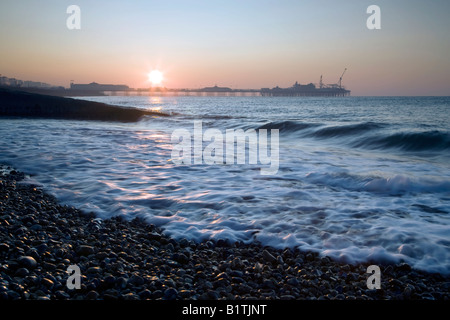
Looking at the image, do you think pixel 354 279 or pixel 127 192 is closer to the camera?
pixel 354 279

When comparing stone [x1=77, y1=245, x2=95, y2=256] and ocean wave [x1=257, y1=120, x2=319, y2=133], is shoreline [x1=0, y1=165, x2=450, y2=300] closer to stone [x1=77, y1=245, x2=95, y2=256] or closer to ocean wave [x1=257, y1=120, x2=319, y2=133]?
stone [x1=77, y1=245, x2=95, y2=256]

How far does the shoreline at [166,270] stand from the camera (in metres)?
2.51

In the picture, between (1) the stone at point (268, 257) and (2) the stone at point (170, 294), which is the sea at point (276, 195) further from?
(2) the stone at point (170, 294)

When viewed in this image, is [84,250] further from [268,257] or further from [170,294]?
[268,257]

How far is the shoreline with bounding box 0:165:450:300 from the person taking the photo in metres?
2.51

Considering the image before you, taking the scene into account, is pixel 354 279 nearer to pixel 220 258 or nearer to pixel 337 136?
pixel 220 258

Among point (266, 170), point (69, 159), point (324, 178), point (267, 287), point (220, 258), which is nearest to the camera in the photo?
point (267, 287)

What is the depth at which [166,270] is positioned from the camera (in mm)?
2891

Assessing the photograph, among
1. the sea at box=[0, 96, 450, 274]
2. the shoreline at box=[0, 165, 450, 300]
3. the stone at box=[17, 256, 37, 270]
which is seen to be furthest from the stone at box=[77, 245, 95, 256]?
the sea at box=[0, 96, 450, 274]

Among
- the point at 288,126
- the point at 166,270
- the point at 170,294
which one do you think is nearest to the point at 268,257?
the point at 166,270
